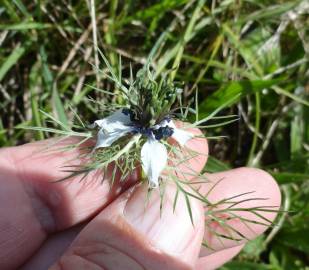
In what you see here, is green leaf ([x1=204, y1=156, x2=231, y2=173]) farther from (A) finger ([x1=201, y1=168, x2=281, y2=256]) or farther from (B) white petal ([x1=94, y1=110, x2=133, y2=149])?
(B) white petal ([x1=94, y1=110, x2=133, y2=149])

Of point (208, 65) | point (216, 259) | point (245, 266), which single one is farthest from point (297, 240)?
point (208, 65)

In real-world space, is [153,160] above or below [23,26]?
below

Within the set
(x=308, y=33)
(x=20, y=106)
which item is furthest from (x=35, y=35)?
(x=308, y=33)

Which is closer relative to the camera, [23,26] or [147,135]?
[147,135]

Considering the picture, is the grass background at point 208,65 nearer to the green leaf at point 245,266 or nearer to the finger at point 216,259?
the green leaf at point 245,266

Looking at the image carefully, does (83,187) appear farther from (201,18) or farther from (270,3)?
(270,3)

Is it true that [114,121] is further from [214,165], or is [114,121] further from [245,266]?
[245,266]

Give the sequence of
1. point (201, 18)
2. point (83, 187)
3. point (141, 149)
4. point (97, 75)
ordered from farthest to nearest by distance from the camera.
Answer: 1. point (201, 18)
2. point (97, 75)
3. point (83, 187)
4. point (141, 149)

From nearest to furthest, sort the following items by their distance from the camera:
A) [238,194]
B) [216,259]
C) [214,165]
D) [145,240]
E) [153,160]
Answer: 1. [153,160]
2. [145,240]
3. [238,194]
4. [216,259]
5. [214,165]
